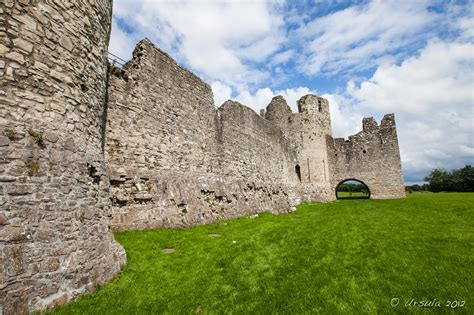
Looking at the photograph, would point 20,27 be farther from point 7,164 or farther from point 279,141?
point 279,141

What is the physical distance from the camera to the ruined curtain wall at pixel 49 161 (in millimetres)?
3766

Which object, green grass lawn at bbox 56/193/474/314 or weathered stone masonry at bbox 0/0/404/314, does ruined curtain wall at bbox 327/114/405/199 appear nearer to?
weathered stone masonry at bbox 0/0/404/314

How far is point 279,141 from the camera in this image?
22.1 meters

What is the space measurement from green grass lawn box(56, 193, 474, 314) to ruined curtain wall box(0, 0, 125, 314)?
0.62 m

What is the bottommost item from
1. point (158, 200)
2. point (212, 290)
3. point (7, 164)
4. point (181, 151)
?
point (212, 290)

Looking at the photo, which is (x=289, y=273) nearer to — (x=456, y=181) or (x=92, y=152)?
(x=92, y=152)

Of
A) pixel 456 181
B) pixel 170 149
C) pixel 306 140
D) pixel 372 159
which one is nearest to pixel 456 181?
pixel 456 181

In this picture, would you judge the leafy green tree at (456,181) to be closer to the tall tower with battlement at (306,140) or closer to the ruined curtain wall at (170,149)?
the tall tower with battlement at (306,140)

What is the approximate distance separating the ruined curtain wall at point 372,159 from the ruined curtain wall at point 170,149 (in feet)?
54.8

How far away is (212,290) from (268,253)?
8.18 ft

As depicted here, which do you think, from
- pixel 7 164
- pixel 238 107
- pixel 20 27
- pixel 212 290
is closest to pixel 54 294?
pixel 7 164

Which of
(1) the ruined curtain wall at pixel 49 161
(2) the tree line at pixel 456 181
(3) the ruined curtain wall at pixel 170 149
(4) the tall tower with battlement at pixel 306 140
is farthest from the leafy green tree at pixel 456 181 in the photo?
(1) the ruined curtain wall at pixel 49 161

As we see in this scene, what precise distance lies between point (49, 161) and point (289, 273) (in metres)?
5.11

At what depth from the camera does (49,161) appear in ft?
14.3
